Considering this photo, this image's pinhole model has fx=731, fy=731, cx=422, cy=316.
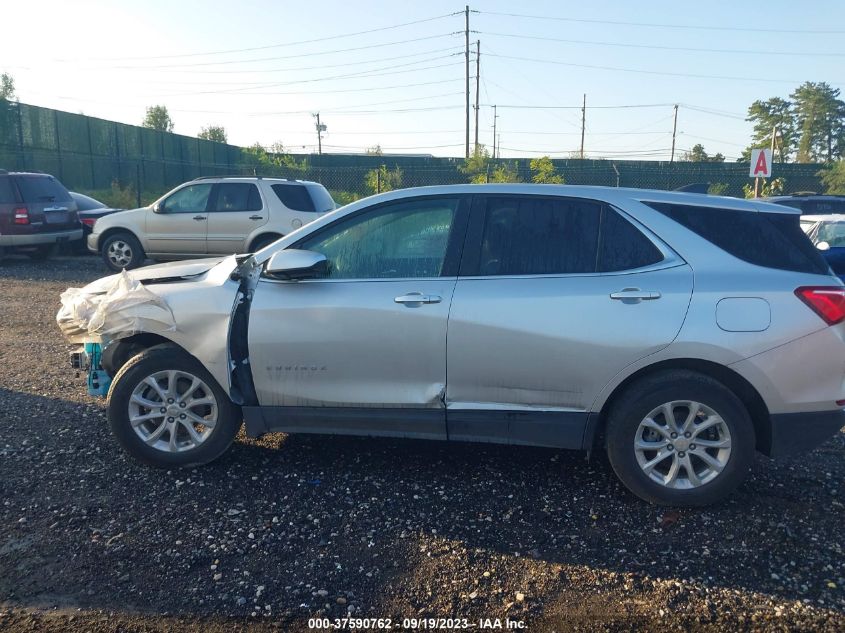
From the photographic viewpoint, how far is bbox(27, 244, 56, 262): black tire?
14.9 metres

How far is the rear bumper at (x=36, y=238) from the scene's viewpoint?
46.4 feet

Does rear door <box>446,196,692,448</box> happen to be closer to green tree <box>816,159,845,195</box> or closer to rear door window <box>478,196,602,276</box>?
rear door window <box>478,196,602,276</box>

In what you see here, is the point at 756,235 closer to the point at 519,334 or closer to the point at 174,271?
the point at 519,334

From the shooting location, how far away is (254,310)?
4.30 m

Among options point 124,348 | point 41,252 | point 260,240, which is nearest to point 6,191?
point 41,252

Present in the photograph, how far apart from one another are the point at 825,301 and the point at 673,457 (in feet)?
3.76

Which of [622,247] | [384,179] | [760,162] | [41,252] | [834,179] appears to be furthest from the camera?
[834,179]

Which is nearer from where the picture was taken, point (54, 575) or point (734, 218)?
point (54, 575)

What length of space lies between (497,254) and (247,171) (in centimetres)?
3011

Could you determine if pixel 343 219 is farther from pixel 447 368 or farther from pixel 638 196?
pixel 638 196

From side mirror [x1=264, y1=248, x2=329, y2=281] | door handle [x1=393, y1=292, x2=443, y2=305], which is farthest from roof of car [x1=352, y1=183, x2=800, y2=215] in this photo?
door handle [x1=393, y1=292, x2=443, y2=305]

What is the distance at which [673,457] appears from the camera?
402 centimetres

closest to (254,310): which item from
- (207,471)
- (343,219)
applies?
(343,219)

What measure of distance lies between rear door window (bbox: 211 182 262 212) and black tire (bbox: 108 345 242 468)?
8.73m
